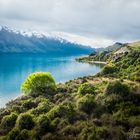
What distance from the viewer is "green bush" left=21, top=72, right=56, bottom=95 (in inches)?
3577

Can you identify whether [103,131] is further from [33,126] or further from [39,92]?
[39,92]

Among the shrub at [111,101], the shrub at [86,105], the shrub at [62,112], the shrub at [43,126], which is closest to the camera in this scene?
the shrub at [43,126]

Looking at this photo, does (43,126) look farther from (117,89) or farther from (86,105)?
(117,89)

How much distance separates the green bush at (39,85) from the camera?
90863 mm

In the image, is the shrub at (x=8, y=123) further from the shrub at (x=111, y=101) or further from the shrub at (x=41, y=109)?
the shrub at (x=111, y=101)

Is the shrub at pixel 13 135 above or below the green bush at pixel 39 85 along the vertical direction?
below

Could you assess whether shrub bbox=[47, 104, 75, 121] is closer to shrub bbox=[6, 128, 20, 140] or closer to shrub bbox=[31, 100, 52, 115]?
shrub bbox=[31, 100, 52, 115]

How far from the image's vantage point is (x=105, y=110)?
189ft

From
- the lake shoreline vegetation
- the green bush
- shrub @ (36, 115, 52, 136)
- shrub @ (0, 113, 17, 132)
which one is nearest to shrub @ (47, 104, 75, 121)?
the lake shoreline vegetation

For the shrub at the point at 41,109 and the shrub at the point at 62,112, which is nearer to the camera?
the shrub at the point at 62,112

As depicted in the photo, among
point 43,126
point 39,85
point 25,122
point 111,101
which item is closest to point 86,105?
point 111,101

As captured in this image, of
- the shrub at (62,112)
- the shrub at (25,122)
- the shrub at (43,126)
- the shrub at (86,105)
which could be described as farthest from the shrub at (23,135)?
the shrub at (86,105)

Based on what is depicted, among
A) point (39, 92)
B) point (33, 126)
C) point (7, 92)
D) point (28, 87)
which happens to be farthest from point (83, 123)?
point (7, 92)

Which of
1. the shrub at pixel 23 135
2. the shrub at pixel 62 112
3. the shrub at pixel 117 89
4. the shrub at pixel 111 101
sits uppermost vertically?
the shrub at pixel 117 89
